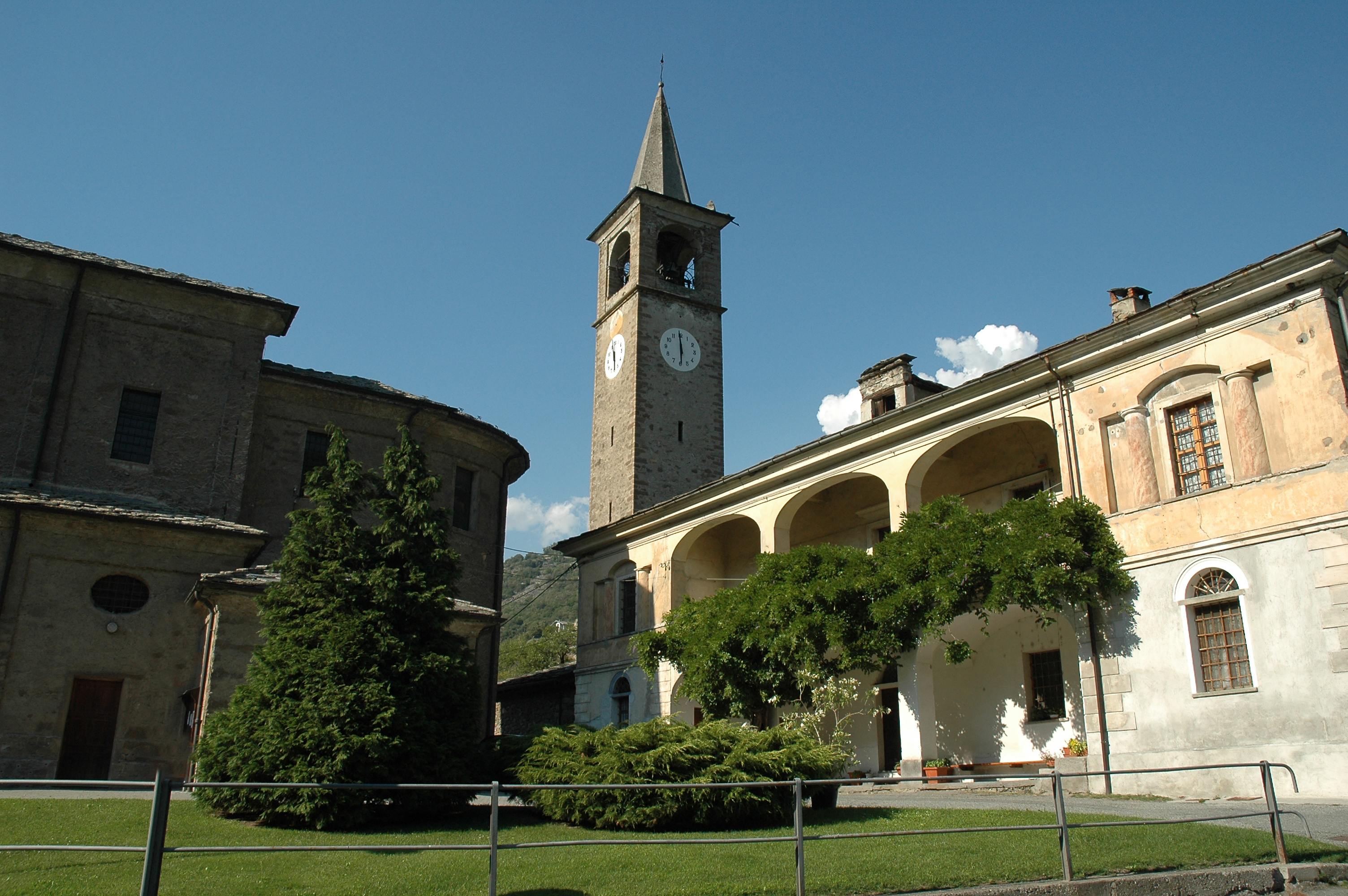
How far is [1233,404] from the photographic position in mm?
14750

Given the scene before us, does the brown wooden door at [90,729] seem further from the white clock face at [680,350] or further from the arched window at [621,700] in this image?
the white clock face at [680,350]

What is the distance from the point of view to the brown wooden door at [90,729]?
16.5 meters

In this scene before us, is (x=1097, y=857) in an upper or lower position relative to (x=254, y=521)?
lower

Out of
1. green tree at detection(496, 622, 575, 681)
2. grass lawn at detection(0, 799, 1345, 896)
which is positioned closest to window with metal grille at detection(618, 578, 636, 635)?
grass lawn at detection(0, 799, 1345, 896)

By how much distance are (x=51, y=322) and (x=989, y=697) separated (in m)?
20.6

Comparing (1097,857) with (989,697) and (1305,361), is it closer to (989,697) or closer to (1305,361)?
(1305,361)

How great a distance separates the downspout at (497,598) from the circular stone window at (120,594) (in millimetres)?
7623

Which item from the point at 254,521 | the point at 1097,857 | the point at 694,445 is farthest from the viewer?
the point at 694,445

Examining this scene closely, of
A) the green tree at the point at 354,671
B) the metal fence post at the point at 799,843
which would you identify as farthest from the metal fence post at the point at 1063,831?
the green tree at the point at 354,671

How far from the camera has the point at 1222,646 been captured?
46.9 feet

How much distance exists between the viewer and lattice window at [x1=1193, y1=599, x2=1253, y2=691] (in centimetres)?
1407

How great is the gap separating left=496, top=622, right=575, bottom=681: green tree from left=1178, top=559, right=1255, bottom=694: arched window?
45.7 metres

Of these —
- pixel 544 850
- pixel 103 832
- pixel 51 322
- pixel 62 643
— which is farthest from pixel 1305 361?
pixel 51 322

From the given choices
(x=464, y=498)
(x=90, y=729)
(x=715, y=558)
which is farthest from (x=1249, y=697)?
(x=90, y=729)
